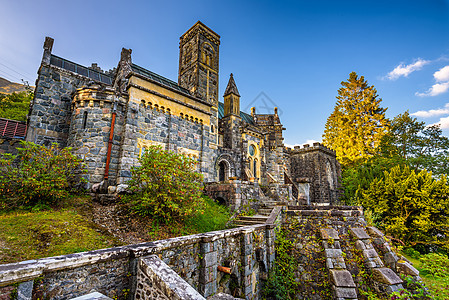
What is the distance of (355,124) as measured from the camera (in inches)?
1036

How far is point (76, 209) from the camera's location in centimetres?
711

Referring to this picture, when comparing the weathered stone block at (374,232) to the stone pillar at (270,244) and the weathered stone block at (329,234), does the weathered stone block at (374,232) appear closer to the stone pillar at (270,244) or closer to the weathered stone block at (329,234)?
the weathered stone block at (329,234)

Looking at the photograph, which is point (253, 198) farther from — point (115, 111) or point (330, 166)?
point (330, 166)

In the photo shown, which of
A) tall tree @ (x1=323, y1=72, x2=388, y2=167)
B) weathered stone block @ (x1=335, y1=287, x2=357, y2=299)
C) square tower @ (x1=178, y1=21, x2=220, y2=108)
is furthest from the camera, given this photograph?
tall tree @ (x1=323, y1=72, x2=388, y2=167)

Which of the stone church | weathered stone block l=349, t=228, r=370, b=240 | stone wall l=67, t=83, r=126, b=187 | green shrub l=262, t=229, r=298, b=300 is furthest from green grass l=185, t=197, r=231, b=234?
weathered stone block l=349, t=228, r=370, b=240

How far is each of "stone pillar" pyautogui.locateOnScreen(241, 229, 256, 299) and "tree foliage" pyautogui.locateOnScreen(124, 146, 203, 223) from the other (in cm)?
208

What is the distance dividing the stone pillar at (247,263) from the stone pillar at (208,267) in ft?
5.27

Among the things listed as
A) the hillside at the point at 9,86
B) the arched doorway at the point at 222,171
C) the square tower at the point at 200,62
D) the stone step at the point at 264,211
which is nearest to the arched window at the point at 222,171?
the arched doorway at the point at 222,171

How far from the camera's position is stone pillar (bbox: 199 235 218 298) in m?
5.41

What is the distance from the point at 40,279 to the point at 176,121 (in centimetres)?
1082

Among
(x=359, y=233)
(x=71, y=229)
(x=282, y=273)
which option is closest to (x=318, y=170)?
(x=359, y=233)

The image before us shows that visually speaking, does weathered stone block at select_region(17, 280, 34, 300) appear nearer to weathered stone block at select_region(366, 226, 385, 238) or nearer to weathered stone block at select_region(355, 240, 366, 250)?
weathered stone block at select_region(355, 240, 366, 250)

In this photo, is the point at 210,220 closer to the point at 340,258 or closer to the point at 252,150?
the point at 340,258

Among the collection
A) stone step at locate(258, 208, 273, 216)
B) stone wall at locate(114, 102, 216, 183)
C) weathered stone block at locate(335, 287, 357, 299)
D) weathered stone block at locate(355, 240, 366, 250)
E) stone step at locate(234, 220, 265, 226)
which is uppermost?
stone wall at locate(114, 102, 216, 183)
